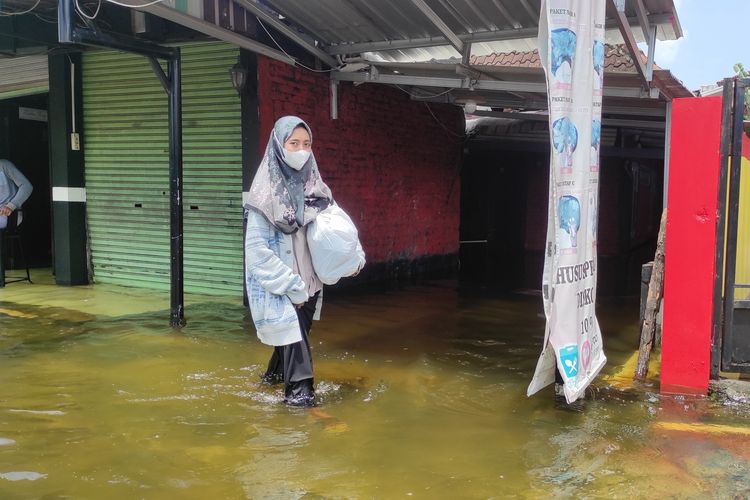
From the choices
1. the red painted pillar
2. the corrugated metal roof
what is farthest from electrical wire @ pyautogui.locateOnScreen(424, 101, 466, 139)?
the red painted pillar

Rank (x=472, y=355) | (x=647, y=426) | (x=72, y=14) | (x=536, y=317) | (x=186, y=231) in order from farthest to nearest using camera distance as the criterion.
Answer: (x=186, y=231) < (x=536, y=317) < (x=472, y=355) < (x=72, y=14) < (x=647, y=426)

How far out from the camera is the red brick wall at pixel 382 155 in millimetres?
8820

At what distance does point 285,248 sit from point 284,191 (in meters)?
0.39

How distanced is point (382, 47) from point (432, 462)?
5504mm

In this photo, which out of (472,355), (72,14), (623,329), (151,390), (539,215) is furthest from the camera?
(539,215)

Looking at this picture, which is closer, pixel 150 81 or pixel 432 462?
pixel 432 462

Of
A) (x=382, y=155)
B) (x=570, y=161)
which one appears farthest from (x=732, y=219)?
(x=382, y=155)

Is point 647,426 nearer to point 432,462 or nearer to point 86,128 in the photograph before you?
point 432,462

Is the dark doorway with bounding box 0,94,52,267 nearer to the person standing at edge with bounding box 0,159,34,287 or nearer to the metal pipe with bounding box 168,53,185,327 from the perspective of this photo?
the person standing at edge with bounding box 0,159,34,287

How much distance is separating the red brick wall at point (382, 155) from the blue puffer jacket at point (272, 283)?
398cm

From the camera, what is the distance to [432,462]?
3.71 metres

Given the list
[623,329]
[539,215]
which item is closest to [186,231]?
[623,329]

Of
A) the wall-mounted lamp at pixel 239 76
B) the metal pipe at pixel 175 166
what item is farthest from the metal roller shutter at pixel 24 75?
the metal pipe at pixel 175 166

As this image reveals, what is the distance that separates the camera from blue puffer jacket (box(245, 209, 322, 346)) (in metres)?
4.34
